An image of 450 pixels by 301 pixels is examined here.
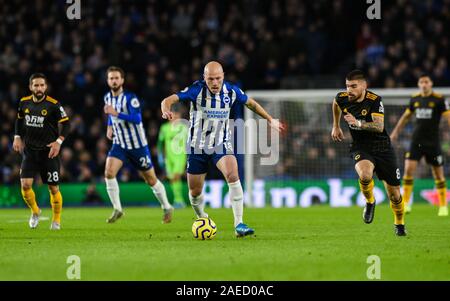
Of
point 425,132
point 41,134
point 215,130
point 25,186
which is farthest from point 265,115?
point 425,132

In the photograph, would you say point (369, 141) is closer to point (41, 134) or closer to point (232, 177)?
point (232, 177)

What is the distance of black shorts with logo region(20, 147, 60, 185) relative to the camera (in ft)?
39.2

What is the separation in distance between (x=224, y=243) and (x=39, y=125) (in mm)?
3809

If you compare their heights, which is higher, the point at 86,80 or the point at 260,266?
the point at 86,80

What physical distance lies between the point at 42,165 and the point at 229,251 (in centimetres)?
435

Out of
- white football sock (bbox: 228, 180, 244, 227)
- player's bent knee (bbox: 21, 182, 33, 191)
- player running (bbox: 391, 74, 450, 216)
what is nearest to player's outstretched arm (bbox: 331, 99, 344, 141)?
white football sock (bbox: 228, 180, 244, 227)

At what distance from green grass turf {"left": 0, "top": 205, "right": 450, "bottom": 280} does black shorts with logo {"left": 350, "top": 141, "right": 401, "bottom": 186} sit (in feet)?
2.38

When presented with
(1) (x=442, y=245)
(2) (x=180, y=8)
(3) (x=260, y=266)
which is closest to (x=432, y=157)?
(1) (x=442, y=245)

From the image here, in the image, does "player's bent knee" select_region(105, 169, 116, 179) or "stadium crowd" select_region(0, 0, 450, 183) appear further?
"stadium crowd" select_region(0, 0, 450, 183)

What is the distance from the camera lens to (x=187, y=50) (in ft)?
76.9

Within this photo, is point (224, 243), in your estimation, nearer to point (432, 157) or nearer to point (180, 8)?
point (432, 157)

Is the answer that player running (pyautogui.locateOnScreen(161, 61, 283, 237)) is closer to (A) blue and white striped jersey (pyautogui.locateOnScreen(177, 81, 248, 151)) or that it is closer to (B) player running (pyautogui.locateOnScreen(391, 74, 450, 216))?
(A) blue and white striped jersey (pyautogui.locateOnScreen(177, 81, 248, 151))
